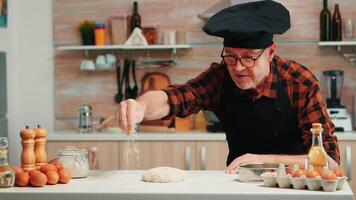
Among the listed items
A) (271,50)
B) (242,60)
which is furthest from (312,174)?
(271,50)

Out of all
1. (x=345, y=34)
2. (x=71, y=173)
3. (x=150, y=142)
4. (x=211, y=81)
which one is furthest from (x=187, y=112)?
(x=345, y=34)

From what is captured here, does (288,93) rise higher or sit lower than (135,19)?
lower

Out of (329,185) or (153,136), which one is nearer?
(329,185)

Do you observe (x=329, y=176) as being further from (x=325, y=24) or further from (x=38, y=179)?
(x=325, y=24)

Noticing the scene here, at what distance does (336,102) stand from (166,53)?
129cm

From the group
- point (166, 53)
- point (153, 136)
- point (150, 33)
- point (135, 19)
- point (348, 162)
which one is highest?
point (135, 19)

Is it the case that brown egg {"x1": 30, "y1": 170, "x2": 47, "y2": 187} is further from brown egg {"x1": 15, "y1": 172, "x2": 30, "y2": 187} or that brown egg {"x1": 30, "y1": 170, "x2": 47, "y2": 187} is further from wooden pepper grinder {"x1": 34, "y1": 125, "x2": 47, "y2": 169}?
wooden pepper grinder {"x1": 34, "y1": 125, "x2": 47, "y2": 169}

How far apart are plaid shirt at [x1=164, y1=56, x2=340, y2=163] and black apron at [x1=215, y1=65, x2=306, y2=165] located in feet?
0.09

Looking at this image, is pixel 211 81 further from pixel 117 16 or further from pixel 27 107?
pixel 27 107

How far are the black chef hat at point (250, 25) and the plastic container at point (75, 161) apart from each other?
0.62 metres

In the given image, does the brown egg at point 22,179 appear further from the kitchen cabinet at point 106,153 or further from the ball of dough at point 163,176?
the kitchen cabinet at point 106,153

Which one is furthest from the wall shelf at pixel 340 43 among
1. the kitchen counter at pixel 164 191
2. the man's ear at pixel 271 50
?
the kitchen counter at pixel 164 191

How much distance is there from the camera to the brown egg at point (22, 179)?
215 centimetres

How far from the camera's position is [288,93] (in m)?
2.68
